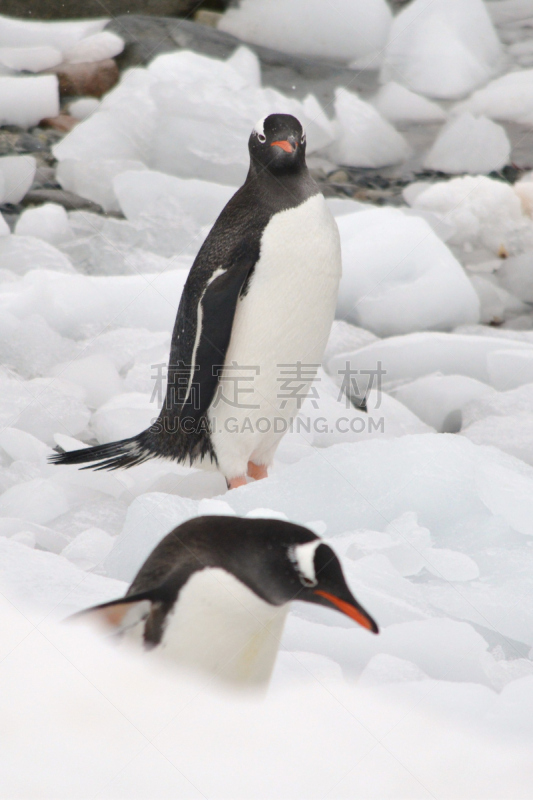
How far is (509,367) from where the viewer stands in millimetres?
2045

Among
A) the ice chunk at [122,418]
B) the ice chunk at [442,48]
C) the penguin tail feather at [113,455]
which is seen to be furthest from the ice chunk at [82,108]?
the penguin tail feather at [113,455]

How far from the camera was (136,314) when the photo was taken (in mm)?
2213

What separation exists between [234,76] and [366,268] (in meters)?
1.28

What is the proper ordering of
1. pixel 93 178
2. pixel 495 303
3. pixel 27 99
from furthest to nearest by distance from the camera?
pixel 27 99
pixel 93 178
pixel 495 303

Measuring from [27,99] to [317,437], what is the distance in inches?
78.8

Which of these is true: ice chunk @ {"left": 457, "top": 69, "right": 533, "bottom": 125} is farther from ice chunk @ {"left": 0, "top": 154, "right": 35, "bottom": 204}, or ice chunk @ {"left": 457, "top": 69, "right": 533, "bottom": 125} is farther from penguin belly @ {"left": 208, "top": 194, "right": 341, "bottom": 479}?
penguin belly @ {"left": 208, "top": 194, "right": 341, "bottom": 479}

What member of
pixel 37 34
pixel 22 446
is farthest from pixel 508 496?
pixel 37 34

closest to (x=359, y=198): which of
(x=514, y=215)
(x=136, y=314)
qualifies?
(x=514, y=215)

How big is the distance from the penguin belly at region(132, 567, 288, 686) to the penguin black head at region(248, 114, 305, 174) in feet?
2.61

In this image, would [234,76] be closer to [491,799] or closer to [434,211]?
[434,211]

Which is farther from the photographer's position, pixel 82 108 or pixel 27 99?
pixel 82 108

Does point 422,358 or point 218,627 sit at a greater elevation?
point 218,627

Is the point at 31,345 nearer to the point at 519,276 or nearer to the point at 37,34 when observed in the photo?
the point at 519,276

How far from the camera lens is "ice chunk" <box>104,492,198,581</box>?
47.2 inches
